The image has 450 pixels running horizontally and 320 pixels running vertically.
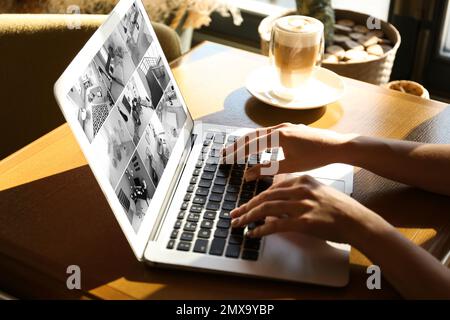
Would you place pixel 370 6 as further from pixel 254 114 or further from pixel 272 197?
pixel 272 197

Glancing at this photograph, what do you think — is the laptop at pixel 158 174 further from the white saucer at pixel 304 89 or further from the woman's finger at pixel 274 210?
the white saucer at pixel 304 89

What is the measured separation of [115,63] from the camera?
0.82 metres

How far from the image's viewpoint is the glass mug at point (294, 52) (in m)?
1.11

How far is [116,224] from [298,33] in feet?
1.75

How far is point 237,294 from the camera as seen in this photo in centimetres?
73

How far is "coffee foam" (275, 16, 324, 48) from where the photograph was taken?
1105 millimetres

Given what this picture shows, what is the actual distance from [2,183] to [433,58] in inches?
58.0

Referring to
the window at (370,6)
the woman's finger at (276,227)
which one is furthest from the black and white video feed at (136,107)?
the window at (370,6)

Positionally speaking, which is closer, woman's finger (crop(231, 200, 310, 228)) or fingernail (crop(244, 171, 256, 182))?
woman's finger (crop(231, 200, 310, 228))

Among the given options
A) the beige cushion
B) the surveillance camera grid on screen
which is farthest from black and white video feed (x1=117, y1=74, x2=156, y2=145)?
the beige cushion

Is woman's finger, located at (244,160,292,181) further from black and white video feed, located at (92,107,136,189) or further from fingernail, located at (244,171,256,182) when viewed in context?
black and white video feed, located at (92,107,136,189)

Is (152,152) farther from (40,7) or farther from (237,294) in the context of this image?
(40,7)

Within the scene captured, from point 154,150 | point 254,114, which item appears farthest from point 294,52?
point 154,150

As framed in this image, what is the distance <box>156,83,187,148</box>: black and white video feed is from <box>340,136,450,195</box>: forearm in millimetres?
284
